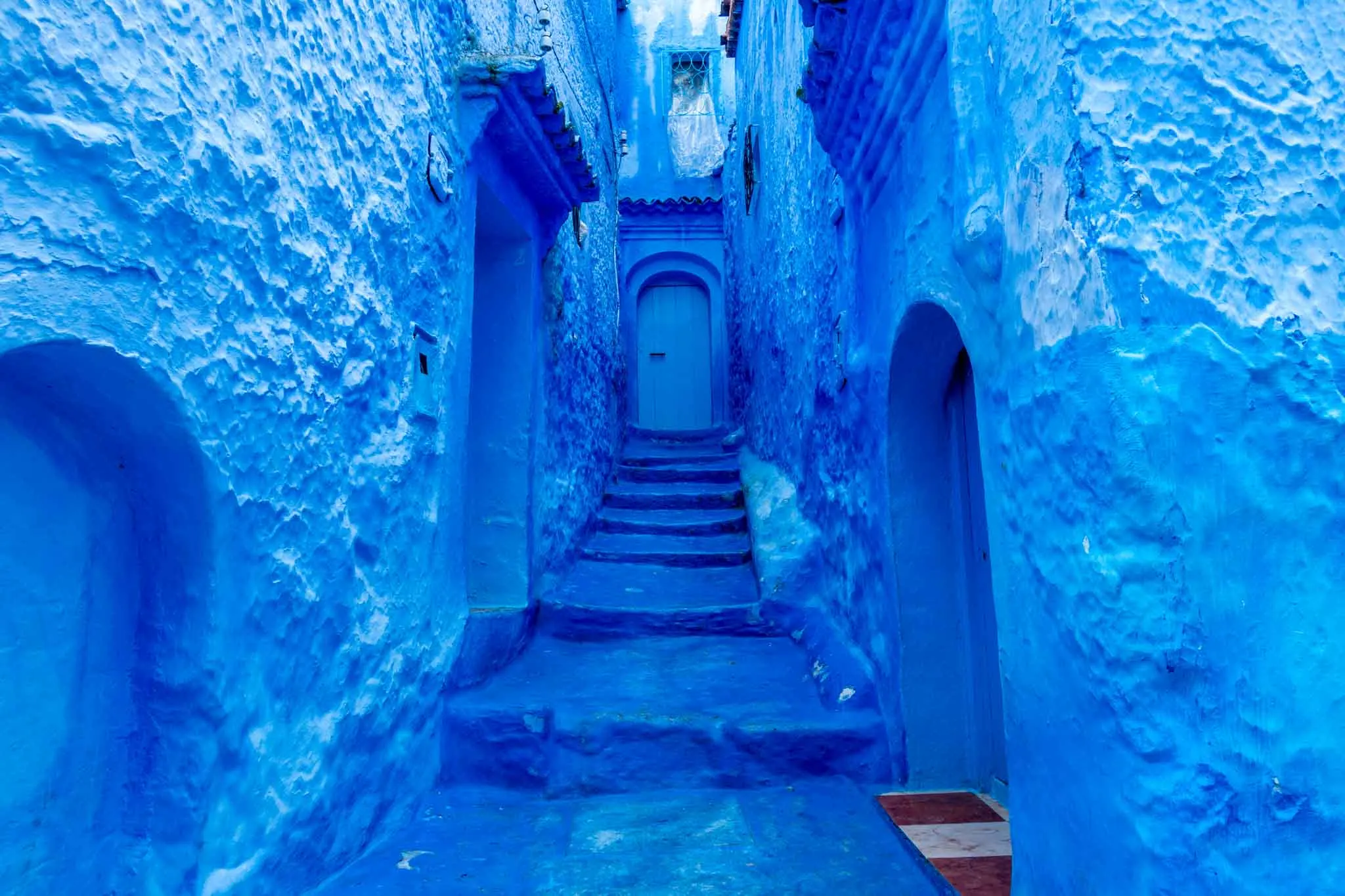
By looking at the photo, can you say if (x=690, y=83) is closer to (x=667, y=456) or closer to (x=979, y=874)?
(x=667, y=456)


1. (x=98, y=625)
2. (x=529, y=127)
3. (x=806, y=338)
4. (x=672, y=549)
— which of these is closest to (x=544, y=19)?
(x=529, y=127)

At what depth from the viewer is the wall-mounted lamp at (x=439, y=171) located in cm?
294

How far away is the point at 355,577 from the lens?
7.93 feet

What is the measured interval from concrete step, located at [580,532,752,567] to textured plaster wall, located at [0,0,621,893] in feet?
7.01

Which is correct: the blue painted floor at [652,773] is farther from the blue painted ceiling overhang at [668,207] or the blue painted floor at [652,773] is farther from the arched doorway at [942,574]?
the blue painted ceiling overhang at [668,207]

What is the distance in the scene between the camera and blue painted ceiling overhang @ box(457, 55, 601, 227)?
10.7ft

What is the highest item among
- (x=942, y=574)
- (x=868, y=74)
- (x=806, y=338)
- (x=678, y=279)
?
(x=678, y=279)

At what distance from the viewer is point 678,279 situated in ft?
36.6

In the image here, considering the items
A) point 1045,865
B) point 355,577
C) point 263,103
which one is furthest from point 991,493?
point 263,103

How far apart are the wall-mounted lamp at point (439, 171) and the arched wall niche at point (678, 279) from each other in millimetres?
7631

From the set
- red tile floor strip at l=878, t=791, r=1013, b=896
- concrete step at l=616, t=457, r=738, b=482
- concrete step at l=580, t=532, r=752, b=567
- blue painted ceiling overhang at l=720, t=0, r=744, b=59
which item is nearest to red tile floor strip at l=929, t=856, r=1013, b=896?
red tile floor strip at l=878, t=791, r=1013, b=896

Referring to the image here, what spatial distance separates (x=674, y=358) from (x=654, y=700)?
8142 mm

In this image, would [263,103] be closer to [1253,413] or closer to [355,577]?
[355,577]

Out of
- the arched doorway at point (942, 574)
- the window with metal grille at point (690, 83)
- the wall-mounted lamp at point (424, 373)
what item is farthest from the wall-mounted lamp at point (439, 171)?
the window with metal grille at point (690, 83)
